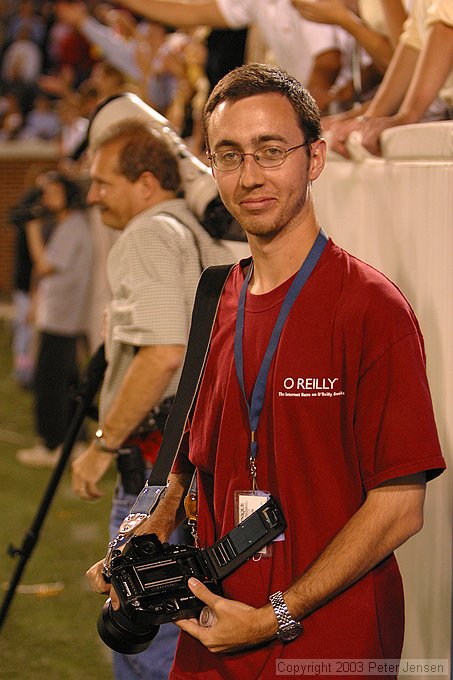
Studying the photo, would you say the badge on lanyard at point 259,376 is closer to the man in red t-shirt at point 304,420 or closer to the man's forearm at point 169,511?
the man in red t-shirt at point 304,420

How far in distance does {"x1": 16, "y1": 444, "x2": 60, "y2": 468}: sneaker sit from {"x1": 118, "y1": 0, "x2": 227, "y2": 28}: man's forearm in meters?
3.75

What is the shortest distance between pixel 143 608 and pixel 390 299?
79cm

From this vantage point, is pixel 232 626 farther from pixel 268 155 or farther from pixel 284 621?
pixel 268 155

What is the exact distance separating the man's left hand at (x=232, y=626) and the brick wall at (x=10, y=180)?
54.9 ft

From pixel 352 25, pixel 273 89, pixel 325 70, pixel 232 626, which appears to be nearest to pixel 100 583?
pixel 232 626

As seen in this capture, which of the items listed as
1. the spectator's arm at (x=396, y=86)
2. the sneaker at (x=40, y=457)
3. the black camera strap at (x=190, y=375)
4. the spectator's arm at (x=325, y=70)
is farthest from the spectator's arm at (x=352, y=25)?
the sneaker at (x=40, y=457)

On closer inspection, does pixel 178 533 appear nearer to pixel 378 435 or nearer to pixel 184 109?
pixel 378 435

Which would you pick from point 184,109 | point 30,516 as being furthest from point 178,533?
point 184,109

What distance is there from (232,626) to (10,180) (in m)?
17.5

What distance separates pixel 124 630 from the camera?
2.39 m

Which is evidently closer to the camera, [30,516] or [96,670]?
[96,670]

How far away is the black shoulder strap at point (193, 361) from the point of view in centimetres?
257

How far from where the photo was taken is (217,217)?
376cm

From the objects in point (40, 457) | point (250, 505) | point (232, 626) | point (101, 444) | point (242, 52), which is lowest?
point (40, 457)
